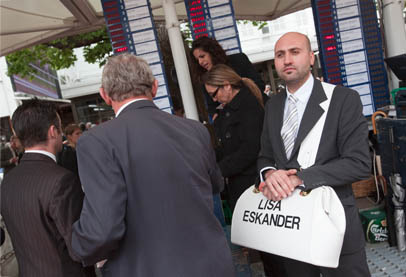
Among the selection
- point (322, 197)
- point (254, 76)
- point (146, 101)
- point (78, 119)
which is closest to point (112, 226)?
point (146, 101)

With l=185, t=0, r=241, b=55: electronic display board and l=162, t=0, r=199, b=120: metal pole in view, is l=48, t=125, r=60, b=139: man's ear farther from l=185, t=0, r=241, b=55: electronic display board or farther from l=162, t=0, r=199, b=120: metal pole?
l=185, t=0, r=241, b=55: electronic display board

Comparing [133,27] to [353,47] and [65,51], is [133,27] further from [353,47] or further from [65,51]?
[65,51]

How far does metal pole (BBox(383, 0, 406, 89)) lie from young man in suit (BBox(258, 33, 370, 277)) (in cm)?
277

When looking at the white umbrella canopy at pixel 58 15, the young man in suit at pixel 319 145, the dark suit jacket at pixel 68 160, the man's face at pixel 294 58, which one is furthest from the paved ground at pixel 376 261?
the white umbrella canopy at pixel 58 15

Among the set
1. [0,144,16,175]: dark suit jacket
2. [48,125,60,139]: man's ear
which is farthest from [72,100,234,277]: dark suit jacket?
[0,144,16,175]: dark suit jacket

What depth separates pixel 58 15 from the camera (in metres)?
6.18

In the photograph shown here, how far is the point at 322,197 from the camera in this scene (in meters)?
1.79

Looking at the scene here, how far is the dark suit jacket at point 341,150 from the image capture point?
1.89m

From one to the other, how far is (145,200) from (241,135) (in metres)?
1.38

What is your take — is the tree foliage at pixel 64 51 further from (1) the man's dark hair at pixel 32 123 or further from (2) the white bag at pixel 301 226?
(2) the white bag at pixel 301 226

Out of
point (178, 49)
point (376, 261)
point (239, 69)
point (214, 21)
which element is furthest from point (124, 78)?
point (376, 261)

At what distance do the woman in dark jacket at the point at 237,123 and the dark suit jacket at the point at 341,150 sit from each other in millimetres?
713

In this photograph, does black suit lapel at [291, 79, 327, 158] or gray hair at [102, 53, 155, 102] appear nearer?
gray hair at [102, 53, 155, 102]

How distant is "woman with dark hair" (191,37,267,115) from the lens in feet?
11.5
